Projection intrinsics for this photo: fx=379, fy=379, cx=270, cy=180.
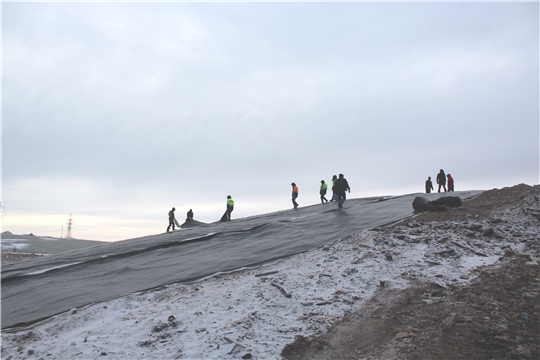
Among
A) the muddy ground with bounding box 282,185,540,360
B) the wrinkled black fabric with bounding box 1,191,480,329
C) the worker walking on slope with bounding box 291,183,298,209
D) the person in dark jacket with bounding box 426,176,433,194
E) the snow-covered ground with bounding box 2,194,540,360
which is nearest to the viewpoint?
the muddy ground with bounding box 282,185,540,360

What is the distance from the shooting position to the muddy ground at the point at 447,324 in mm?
4258

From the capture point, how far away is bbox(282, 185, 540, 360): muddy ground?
4258mm

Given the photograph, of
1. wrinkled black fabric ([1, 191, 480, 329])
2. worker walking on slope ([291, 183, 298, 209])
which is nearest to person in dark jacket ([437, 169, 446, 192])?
worker walking on slope ([291, 183, 298, 209])

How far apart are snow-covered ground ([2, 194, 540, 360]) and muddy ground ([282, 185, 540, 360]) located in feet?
0.79

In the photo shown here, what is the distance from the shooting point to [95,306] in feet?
21.5

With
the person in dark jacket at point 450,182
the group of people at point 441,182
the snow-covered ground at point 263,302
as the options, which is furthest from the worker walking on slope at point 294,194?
the snow-covered ground at point 263,302

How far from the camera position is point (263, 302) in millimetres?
5723

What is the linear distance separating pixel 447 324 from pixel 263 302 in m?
2.52

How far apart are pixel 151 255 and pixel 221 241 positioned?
6.57ft

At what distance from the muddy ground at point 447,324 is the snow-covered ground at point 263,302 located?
0.24 meters

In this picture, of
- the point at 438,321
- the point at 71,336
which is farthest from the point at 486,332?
the point at 71,336

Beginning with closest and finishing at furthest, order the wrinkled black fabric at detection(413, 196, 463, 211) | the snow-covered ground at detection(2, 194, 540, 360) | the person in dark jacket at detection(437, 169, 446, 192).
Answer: the snow-covered ground at detection(2, 194, 540, 360), the wrinkled black fabric at detection(413, 196, 463, 211), the person in dark jacket at detection(437, 169, 446, 192)

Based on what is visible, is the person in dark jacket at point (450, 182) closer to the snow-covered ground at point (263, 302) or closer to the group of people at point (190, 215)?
the group of people at point (190, 215)

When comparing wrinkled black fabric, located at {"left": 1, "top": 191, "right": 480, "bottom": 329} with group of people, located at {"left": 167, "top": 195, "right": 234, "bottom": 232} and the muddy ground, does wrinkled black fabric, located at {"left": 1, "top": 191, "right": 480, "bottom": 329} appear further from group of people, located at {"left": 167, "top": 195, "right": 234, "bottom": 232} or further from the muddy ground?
group of people, located at {"left": 167, "top": 195, "right": 234, "bottom": 232}
